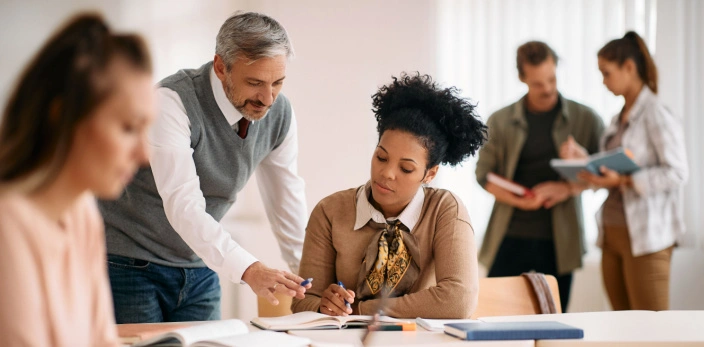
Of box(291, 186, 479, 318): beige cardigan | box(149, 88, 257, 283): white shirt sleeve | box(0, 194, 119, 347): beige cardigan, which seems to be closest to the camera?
box(0, 194, 119, 347): beige cardigan

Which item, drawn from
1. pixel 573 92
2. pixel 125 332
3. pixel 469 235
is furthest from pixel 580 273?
pixel 125 332

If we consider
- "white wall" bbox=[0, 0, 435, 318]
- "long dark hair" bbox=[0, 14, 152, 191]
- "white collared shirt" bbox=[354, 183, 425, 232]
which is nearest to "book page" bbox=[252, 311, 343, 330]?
"white collared shirt" bbox=[354, 183, 425, 232]

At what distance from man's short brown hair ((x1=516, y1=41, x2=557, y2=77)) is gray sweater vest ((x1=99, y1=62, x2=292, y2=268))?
78.6 inches

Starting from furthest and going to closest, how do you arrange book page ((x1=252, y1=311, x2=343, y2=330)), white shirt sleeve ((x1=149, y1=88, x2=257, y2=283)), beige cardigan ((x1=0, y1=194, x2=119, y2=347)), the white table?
white shirt sleeve ((x1=149, y1=88, x2=257, y2=283)), book page ((x1=252, y1=311, x2=343, y2=330)), the white table, beige cardigan ((x1=0, y1=194, x2=119, y2=347))

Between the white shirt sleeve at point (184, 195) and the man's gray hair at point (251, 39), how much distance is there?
21 centimetres

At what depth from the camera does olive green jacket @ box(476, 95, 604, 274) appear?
13.1 feet

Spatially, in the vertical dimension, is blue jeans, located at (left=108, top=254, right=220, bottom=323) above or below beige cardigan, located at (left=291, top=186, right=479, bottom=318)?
below

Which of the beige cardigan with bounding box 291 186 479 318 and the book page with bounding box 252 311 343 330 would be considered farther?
the beige cardigan with bounding box 291 186 479 318

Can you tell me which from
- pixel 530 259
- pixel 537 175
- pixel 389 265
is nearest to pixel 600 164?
pixel 537 175

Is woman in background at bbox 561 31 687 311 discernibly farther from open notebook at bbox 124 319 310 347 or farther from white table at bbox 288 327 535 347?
open notebook at bbox 124 319 310 347

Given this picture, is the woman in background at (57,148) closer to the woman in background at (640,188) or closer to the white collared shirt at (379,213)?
the white collared shirt at (379,213)

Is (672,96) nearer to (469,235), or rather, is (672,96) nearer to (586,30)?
(586,30)

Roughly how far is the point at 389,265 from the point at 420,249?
115mm

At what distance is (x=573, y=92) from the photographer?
15.3 ft
